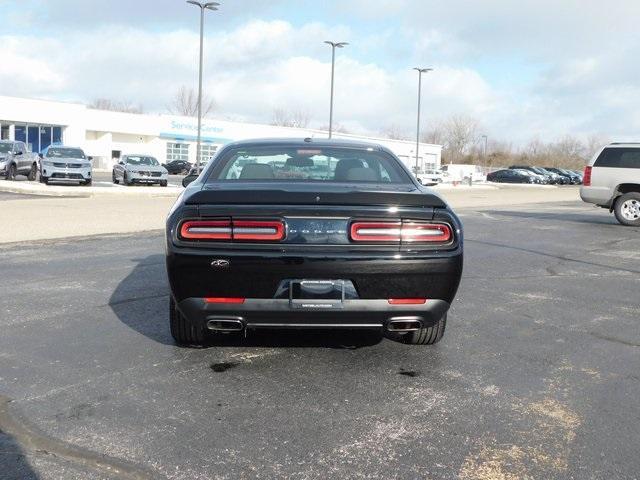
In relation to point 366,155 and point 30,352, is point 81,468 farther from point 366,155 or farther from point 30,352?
point 366,155

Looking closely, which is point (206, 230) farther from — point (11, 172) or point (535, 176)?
point (535, 176)

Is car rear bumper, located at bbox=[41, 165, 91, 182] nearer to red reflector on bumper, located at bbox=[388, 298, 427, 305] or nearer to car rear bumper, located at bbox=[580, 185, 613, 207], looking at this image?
car rear bumper, located at bbox=[580, 185, 613, 207]

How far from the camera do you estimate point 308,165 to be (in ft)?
17.3

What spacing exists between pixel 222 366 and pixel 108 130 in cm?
6032

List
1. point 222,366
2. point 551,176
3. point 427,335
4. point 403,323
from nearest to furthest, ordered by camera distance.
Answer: point 403,323
point 222,366
point 427,335
point 551,176

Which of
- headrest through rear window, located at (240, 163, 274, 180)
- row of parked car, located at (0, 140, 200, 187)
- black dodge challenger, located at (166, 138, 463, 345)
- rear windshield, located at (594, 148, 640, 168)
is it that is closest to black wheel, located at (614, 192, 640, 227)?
rear windshield, located at (594, 148, 640, 168)

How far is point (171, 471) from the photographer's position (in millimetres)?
2932

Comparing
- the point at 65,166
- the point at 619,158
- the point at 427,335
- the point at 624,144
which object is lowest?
the point at 427,335

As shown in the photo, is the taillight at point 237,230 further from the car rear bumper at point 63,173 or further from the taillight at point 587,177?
Answer: the car rear bumper at point 63,173

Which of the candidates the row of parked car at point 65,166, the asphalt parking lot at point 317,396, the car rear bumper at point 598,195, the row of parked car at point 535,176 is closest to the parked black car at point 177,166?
the row of parked car at point 65,166

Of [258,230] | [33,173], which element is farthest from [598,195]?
[33,173]

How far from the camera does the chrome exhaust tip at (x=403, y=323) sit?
4.09 metres

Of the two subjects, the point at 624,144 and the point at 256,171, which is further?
the point at 624,144

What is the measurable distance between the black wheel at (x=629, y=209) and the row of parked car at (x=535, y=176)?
5244 cm
